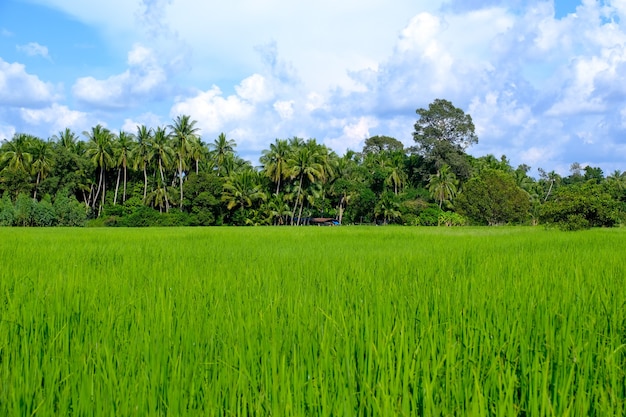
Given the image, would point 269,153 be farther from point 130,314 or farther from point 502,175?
point 130,314

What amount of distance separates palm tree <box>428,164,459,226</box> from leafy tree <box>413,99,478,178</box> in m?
1.79

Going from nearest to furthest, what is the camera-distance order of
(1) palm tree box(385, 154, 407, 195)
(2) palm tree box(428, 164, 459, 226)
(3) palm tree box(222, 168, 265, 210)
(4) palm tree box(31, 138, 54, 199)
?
(4) palm tree box(31, 138, 54, 199)
(3) palm tree box(222, 168, 265, 210)
(2) palm tree box(428, 164, 459, 226)
(1) palm tree box(385, 154, 407, 195)

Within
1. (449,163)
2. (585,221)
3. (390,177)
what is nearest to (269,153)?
(390,177)

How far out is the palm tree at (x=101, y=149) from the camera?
4631 centimetres

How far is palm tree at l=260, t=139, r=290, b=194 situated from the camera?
48.4m

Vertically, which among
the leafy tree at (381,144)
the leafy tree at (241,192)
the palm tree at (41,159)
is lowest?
the leafy tree at (241,192)

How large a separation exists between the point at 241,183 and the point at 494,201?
901 inches

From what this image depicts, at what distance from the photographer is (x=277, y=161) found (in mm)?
48719

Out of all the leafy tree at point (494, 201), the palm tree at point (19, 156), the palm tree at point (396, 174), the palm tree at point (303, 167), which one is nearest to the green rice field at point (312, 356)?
the leafy tree at point (494, 201)

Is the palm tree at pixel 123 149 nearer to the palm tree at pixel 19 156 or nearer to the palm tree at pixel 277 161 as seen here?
Result: the palm tree at pixel 19 156

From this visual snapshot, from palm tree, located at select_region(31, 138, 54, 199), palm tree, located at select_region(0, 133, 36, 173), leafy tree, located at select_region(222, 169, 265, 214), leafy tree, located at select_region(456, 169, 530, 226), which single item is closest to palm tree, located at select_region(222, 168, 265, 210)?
leafy tree, located at select_region(222, 169, 265, 214)

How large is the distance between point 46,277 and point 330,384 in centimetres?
397

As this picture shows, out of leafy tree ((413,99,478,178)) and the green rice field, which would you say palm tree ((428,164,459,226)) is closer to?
leafy tree ((413,99,478,178))

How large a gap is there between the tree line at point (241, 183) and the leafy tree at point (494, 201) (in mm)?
85
